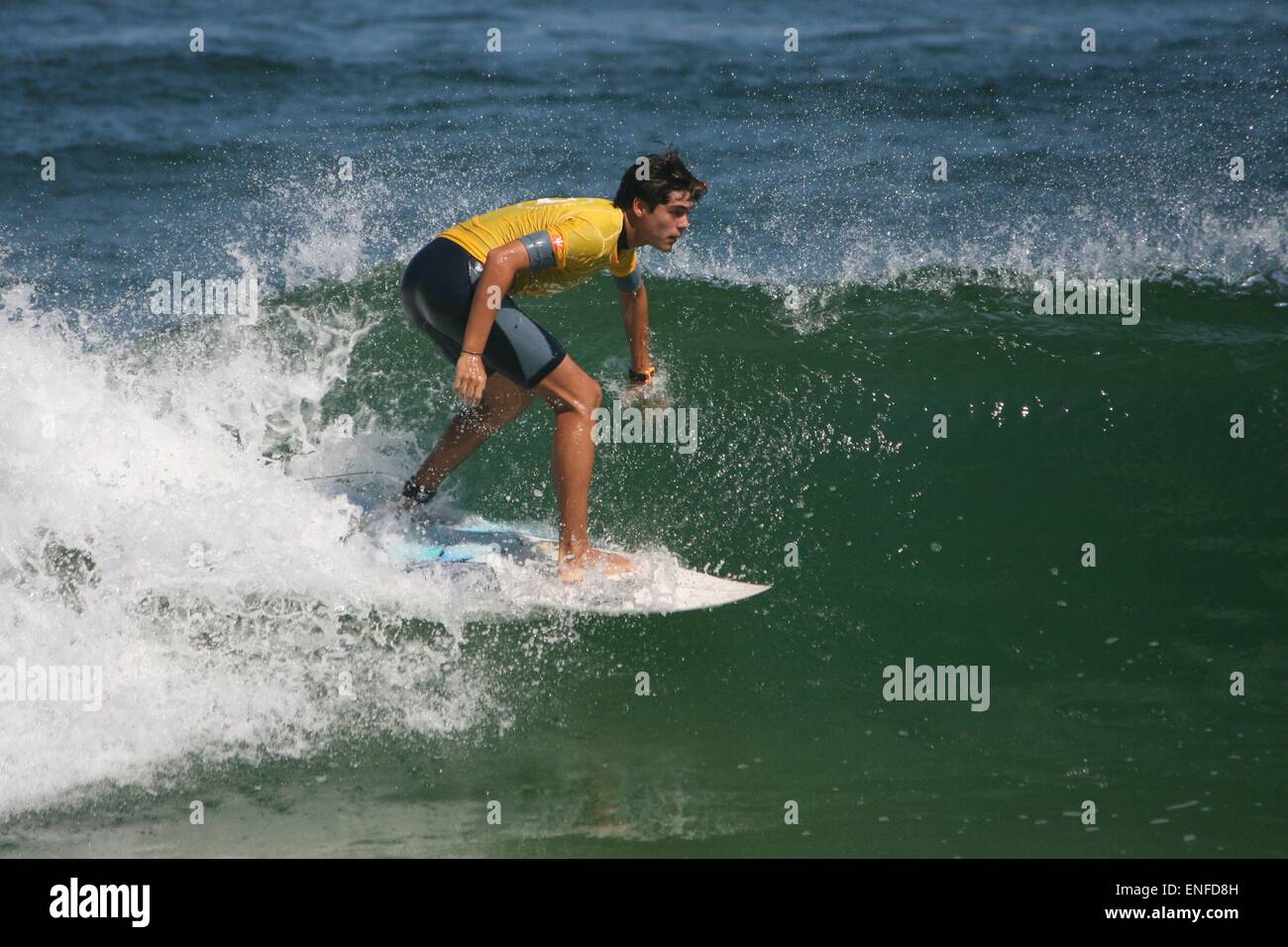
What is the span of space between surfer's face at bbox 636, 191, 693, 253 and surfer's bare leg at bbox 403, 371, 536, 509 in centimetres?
90

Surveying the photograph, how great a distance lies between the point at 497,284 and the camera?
16.2 feet

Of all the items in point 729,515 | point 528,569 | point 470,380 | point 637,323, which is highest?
point 637,323

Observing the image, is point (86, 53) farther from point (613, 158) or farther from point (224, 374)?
point (224, 374)

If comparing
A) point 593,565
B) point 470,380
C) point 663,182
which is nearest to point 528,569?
point 593,565

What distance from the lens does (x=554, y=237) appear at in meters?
5.05

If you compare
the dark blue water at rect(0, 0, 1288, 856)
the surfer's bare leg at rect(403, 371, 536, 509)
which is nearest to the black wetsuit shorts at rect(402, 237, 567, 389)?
the surfer's bare leg at rect(403, 371, 536, 509)

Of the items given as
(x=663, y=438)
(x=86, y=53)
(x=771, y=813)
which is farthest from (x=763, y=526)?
(x=86, y=53)

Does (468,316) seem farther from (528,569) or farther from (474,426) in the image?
(528,569)

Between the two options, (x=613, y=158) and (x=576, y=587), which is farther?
(x=613, y=158)

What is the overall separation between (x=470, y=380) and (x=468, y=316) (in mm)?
452

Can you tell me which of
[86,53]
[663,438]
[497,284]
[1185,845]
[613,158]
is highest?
[86,53]

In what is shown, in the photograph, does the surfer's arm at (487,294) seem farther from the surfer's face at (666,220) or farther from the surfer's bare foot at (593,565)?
the surfer's bare foot at (593,565)

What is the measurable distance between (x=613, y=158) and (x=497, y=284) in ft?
24.3

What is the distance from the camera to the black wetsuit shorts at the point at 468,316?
5.19 meters
